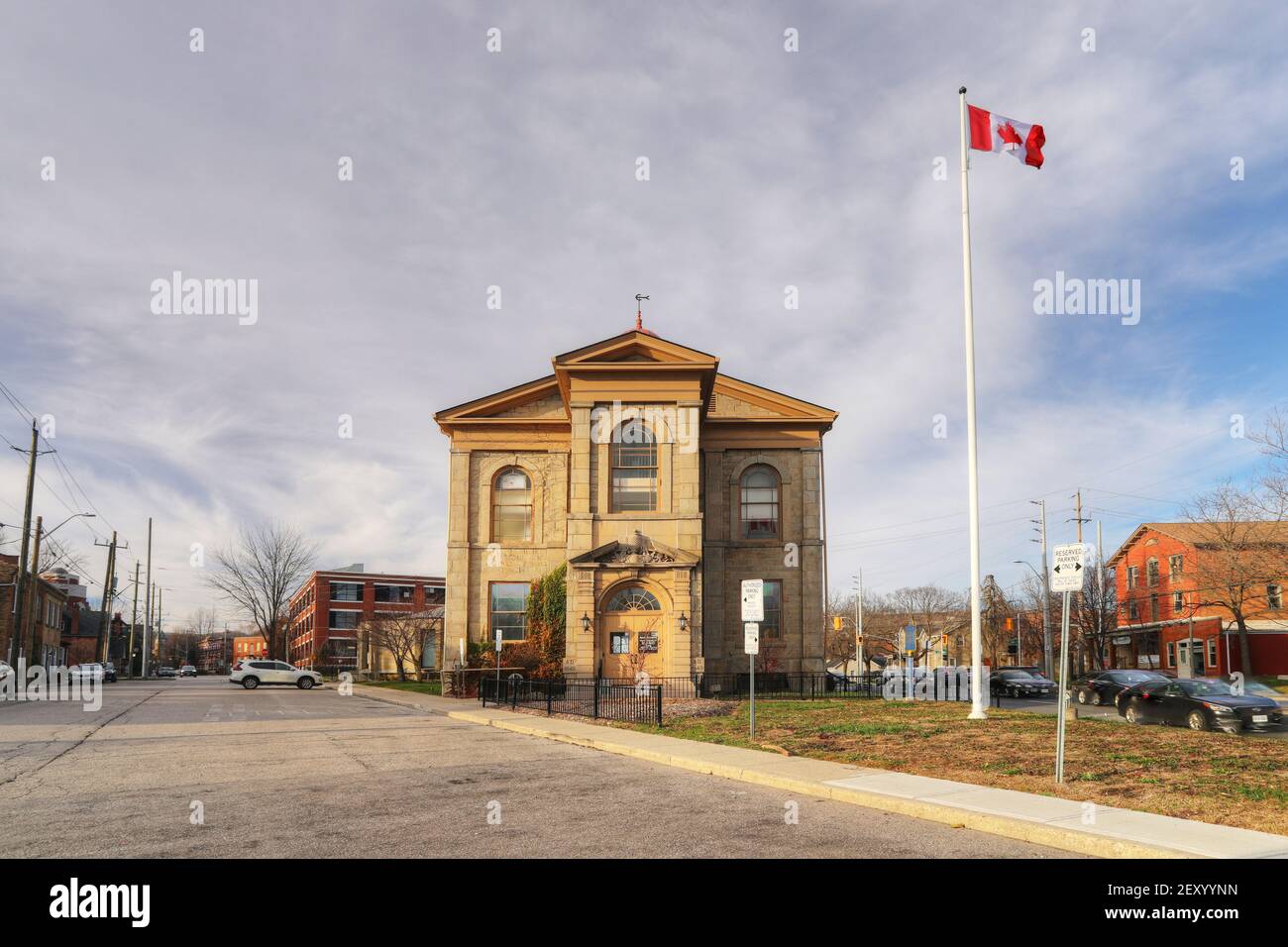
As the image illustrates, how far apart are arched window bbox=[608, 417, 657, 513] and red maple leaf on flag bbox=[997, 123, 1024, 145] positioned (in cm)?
1660

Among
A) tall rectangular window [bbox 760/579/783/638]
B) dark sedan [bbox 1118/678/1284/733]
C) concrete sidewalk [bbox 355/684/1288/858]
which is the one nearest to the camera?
concrete sidewalk [bbox 355/684/1288/858]

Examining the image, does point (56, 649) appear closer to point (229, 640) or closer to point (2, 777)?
point (2, 777)

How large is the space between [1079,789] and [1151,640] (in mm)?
64461

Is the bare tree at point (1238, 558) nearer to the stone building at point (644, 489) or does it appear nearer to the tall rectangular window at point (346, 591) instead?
the stone building at point (644, 489)

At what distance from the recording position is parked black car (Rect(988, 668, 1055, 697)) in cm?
3725

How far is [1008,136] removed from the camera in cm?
2323

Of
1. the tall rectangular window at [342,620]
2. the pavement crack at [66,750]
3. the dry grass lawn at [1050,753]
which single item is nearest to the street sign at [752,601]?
the dry grass lawn at [1050,753]

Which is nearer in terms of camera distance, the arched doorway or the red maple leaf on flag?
the red maple leaf on flag

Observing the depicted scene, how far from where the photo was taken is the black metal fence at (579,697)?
987 inches

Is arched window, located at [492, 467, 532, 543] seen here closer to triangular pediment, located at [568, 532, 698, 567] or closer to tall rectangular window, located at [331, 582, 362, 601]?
triangular pediment, located at [568, 532, 698, 567]

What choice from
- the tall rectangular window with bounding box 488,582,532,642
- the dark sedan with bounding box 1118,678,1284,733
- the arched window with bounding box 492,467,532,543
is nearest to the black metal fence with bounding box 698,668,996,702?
the tall rectangular window with bounding box 488,582,532,642

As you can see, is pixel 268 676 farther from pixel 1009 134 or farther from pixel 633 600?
pixel 1009 134

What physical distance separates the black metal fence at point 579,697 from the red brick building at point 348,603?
66886 mm

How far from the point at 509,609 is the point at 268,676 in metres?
21.2
